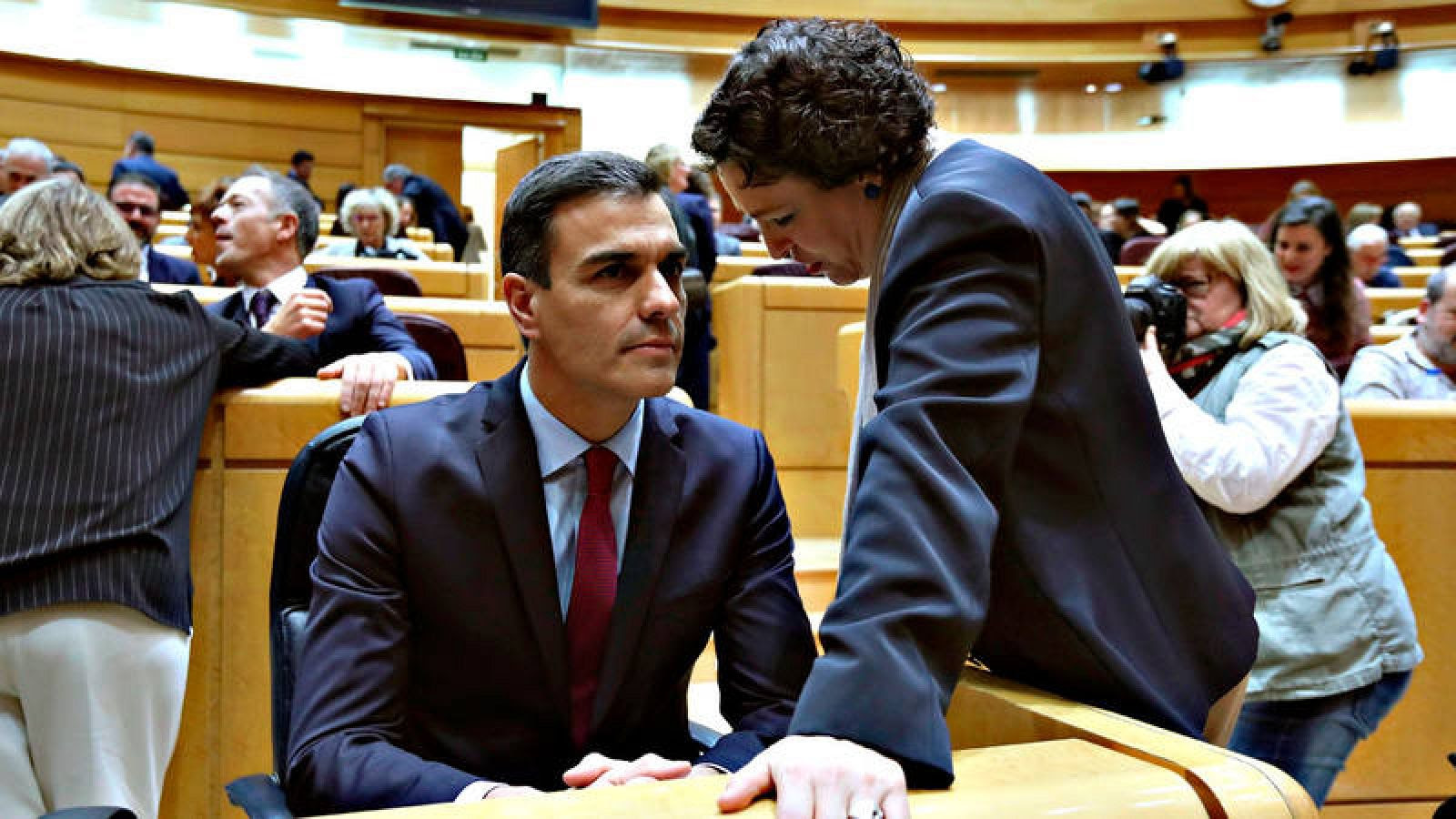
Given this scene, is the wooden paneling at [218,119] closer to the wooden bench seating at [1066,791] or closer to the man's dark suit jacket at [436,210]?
the man's dark suit jacket at [436,210]

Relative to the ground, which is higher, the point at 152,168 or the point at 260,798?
the point at 152,168

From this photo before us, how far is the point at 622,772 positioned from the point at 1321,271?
8.54 feet

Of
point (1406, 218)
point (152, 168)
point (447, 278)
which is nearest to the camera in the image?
point (447, 278)

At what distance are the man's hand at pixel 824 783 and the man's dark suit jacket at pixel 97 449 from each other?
1.30m

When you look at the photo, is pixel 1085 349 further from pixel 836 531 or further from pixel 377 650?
pixel 836 531

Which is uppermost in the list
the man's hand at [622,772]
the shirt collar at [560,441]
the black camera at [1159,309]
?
the black camera at [1159,309]

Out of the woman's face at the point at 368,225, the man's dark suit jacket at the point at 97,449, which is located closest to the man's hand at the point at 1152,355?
the man's dark suit jacket at the point at 97,449

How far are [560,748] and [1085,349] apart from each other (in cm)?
67

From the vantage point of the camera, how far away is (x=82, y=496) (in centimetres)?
176

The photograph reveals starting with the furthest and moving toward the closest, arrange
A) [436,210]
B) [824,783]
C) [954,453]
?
[436,210]
[954,453]
[824,783]

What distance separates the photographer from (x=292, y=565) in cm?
132

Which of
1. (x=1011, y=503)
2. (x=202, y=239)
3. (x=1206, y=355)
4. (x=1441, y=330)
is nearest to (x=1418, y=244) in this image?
(x=1441, y=330)

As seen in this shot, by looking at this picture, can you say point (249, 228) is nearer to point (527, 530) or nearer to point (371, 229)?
point (527, 530)

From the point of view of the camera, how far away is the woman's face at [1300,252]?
9.93ft
